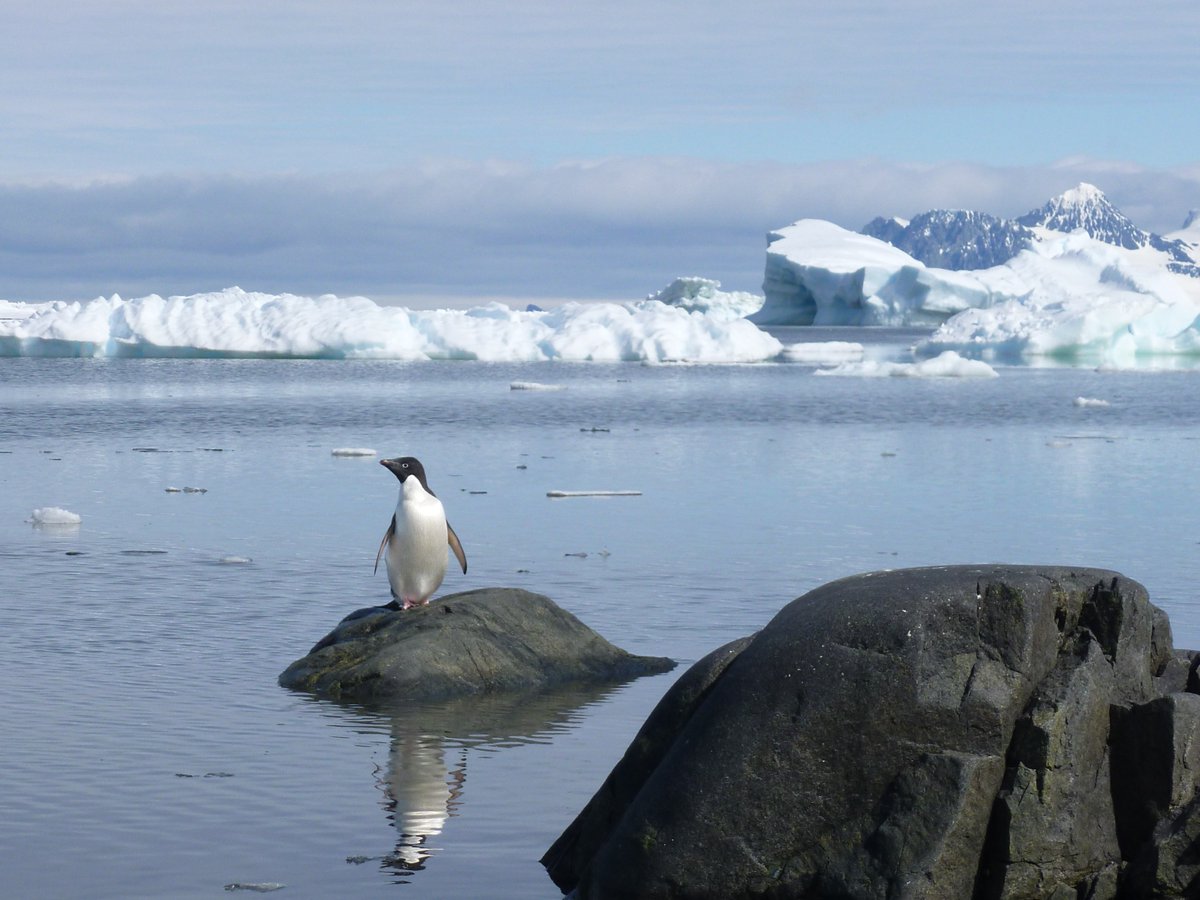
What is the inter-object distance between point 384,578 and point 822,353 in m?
60.8

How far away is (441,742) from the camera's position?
25.0 feet

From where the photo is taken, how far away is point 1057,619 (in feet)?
17.5

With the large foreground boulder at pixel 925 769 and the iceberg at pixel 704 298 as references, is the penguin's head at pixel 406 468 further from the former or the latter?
the iceberg at pixel 704 298

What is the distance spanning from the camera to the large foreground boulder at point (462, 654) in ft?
28.2

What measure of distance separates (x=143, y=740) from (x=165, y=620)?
351 centimetres

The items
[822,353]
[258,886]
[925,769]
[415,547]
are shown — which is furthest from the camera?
[822,353]

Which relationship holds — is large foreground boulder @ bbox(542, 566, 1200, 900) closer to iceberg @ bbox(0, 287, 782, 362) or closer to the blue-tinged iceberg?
iceberg @ bbox(0, 287, 782, 362)

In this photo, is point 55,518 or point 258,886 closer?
point 258,886

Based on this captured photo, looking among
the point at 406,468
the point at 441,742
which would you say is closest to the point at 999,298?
the point at 406,468

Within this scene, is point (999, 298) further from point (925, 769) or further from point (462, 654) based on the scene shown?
point (925, 769)

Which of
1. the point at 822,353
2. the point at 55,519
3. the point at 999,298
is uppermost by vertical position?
the point at 999,298

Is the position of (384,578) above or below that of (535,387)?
below

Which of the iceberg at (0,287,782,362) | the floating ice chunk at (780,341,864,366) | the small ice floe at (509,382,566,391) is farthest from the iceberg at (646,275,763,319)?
the small ice floe at (509,382,566,391)

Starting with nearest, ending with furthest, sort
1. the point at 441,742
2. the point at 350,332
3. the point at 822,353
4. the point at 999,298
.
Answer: the point at 441,742, the point at 350,332, the point at 822,353, the point at 999,298
